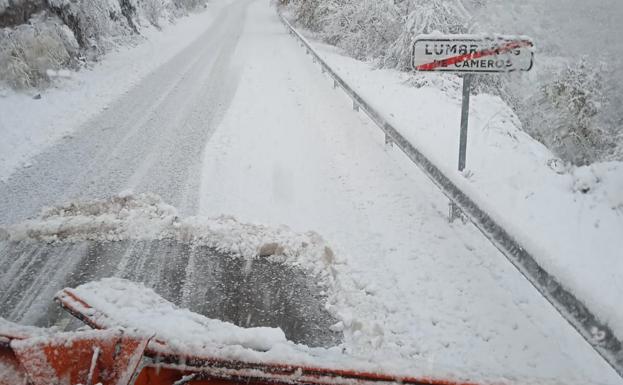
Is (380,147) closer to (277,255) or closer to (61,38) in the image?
(277,255)

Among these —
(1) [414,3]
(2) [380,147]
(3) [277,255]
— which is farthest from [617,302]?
(1) [414,3]

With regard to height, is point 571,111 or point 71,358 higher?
point 71,358

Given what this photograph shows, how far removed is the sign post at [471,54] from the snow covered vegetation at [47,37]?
9437 mm

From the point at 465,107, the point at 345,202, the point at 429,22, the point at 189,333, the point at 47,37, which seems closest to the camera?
the point at 189,333

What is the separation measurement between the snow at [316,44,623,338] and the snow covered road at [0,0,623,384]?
1.63 ft

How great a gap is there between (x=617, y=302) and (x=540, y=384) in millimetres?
1878

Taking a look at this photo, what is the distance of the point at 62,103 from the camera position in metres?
9.21

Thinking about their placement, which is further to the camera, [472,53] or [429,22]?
[429,22]

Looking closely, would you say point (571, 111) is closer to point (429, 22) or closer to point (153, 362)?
point (429, 22)

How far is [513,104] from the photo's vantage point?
14.6 metres

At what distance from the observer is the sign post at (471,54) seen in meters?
4.08

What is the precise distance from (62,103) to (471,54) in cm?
875

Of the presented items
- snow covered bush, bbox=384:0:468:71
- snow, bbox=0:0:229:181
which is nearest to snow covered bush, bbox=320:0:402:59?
snow covered bush, bbox=384:0:468:71

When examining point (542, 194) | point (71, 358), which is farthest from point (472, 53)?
point (71, 358)
